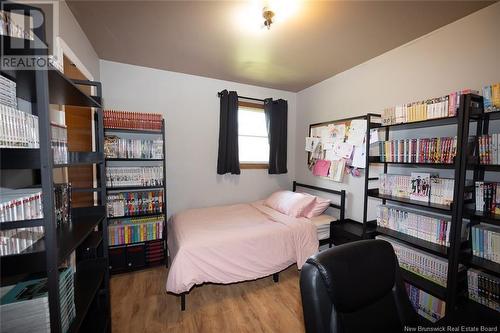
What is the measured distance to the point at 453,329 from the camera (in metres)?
0.87

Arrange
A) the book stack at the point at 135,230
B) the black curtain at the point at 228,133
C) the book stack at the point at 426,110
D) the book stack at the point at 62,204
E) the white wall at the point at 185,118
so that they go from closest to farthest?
the book stack at the point at 62,204, the book stack at the point at 426,110, the book stack at the point at 135,230, the white wall at the point at 185,118, the black curtain at the point at 228,133

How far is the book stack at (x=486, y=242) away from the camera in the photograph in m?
1.44

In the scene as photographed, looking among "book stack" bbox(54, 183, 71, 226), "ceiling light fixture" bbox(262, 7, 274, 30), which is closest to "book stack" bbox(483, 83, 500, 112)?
"ceiling light fixture" bbox(262, 7, 274, 30)

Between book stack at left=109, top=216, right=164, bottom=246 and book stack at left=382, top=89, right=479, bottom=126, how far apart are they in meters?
2.73

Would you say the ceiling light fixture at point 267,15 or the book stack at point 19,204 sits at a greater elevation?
the ceiling light fixture at point 267,15

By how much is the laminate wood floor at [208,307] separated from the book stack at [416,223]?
1158 millimetres

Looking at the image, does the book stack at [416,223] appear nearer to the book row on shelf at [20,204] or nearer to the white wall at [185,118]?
the white wall at [185,118]

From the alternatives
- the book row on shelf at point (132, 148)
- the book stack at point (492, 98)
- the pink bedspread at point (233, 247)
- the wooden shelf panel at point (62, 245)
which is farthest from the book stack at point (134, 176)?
the book stack at point (492, 98)

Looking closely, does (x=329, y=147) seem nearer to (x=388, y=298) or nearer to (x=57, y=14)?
(x=388, y=298)

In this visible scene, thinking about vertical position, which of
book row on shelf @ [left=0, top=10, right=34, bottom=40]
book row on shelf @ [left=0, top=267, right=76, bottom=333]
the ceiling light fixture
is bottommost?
book row on shelf @ [left=0, top=267, right=76, bottom=333]

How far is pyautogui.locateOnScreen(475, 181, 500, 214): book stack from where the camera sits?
4.77 feet

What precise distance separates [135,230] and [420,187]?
2.93 meters

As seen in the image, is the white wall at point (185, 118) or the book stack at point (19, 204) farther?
the white wall at point (185, 118)

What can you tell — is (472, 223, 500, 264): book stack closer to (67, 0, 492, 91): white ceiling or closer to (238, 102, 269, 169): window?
(67, 0, 492, 91): white ceiling
